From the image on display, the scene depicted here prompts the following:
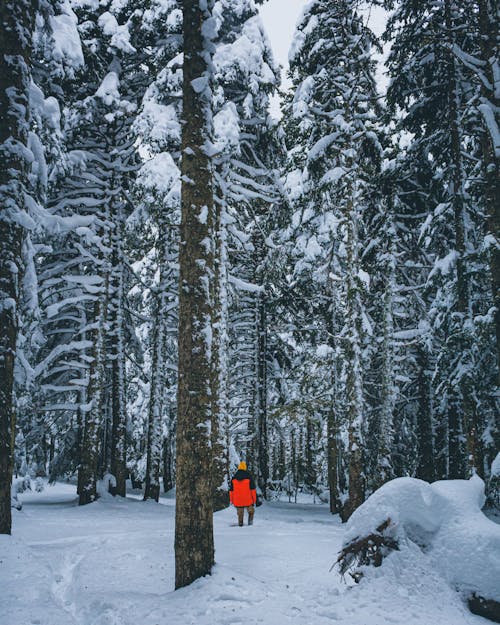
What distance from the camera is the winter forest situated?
5410 mm

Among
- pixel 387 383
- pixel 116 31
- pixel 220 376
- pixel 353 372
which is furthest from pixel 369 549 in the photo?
pixel 116 31

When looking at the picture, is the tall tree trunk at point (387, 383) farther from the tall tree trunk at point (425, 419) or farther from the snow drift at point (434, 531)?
the snow drift at point (434, 531)

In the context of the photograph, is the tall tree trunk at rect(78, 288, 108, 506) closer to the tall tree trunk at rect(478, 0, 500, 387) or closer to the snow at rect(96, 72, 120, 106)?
the snow at rect(96, 72, 120, 106)

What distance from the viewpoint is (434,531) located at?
5367 millimetres

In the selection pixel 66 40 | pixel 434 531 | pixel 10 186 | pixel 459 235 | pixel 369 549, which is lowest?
pixel 369 549

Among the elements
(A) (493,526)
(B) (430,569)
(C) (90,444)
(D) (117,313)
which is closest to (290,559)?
(B) (430,569)

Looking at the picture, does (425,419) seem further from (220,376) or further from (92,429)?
(92,429)

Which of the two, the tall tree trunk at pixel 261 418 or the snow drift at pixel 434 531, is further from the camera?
the tall tree trunk at pixel 261 418

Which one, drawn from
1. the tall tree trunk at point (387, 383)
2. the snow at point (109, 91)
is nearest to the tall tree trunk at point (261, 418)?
the tall tree trunk at point (387, 383)

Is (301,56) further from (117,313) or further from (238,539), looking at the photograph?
(238,539)

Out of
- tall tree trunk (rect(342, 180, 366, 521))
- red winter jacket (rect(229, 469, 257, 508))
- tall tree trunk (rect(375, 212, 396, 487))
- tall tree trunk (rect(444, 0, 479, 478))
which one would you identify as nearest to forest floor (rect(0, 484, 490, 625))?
red winter jacket (rect(229, 469, 257, 508))

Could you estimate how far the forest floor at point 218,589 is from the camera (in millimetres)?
4566

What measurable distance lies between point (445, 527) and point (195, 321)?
389 cm

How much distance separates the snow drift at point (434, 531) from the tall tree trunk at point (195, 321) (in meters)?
1.85
